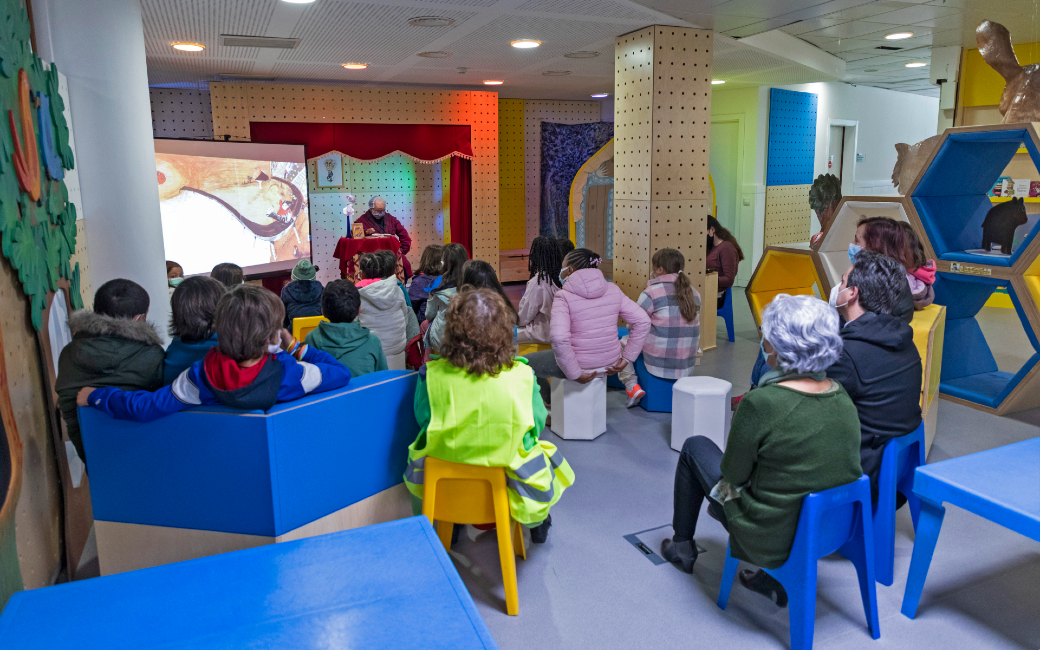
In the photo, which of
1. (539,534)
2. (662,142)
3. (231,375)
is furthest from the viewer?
(662,142)

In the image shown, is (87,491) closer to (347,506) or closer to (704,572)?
(347,506)

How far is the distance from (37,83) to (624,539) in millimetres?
3078

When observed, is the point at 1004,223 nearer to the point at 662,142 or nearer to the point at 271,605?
the point at 662,142

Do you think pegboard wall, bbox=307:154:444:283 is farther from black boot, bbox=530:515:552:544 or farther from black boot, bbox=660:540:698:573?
black boot, bbox=660:540:698:573

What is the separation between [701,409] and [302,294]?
2.83m

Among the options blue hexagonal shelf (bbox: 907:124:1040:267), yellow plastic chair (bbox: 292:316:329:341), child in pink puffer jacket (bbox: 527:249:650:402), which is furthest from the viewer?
yellow plastic chair (bbox: 292:316:329:341)

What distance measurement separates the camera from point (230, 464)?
2252mm

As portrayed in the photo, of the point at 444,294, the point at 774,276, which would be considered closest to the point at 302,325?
the point at 444,294

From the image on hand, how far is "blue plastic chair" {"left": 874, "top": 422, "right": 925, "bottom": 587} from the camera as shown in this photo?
256 centimetres

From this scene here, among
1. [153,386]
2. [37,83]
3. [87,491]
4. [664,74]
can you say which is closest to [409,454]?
[153,386]

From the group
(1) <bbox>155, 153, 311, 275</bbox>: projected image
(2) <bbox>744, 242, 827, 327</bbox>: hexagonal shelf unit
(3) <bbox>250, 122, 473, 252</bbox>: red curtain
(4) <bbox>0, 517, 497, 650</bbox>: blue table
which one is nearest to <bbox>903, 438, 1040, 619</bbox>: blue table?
(4) <bbox>0, 517, 497, 650</bbox>: blue table

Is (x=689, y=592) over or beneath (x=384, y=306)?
beneath

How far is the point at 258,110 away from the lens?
8.28 meters

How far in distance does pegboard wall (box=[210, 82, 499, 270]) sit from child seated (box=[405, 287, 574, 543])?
689 cm
